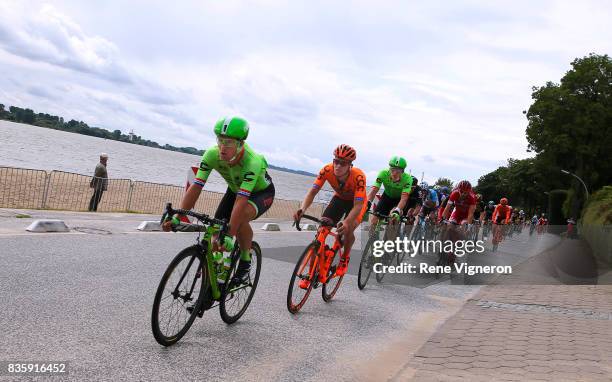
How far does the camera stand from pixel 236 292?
6.07 metres

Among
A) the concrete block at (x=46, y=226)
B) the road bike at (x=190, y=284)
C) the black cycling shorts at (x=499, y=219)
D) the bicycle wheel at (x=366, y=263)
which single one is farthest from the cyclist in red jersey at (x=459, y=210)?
the black cycling shorts at (x=499, y=219)

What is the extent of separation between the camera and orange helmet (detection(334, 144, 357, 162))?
24.4 feet

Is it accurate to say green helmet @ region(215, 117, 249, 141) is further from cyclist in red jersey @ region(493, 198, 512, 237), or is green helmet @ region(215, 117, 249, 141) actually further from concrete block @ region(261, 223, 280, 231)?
cyclist in red jersey @ region(493, 198, 512, 237)

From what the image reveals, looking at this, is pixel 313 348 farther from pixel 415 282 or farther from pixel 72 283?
pixel 415 282

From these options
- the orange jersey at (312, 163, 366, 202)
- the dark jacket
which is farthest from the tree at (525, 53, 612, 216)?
the orange jersey at (312, 163, 366, 202)

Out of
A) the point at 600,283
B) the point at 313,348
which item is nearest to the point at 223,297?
the point at 313,348

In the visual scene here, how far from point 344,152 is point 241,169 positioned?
2.13m

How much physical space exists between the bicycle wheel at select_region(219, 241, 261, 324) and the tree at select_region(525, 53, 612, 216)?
5736 centimetres

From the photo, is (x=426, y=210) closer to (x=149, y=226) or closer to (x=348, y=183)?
(x=149, y=226)

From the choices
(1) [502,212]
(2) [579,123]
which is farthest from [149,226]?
(2) [579,123]

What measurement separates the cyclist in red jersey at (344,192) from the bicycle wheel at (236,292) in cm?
73

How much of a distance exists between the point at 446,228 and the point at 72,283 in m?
8.22

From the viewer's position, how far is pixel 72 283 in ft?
22.0

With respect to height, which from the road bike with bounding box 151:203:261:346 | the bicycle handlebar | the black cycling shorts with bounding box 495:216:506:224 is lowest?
the road bike with bounding box 151:203:261:346
